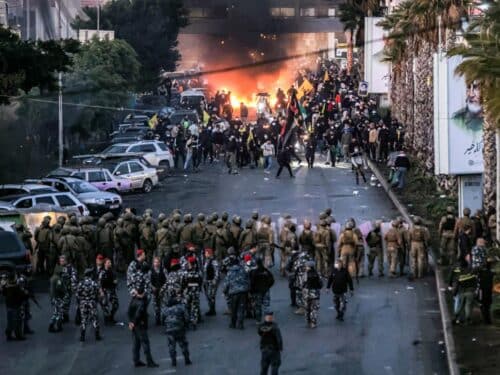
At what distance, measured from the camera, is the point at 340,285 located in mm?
25875

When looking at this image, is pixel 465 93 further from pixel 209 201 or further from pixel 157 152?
pixel 157 152

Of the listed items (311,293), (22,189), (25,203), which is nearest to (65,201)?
(25,203)

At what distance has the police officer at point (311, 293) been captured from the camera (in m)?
25.2

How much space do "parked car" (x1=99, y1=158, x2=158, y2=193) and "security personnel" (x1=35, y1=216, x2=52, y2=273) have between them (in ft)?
57.0

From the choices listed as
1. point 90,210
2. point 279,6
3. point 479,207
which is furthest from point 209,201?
point 279,6

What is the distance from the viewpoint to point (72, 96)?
6312 centimetres

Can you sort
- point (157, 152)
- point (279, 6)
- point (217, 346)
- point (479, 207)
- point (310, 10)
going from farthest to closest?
point (310, 10) → point (279, 6) → point (157, 152) → point (479, 207) → point (217, 346)

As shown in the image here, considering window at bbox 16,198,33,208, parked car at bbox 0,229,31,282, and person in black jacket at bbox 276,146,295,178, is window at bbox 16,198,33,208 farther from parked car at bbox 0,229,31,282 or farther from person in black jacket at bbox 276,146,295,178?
person in black jacket at bbox 276,146,295,178

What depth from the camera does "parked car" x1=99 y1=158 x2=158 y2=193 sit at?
49562mm

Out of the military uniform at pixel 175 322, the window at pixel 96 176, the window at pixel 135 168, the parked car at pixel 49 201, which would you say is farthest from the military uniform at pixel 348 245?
the window at pixel 135 168

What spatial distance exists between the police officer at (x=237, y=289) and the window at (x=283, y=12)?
86.0m

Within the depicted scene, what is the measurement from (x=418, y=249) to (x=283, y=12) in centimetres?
8953

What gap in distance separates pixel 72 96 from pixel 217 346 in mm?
39909

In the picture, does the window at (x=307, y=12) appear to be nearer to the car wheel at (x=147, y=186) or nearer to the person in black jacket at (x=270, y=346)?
the car wheel at (x=147, y=186)
